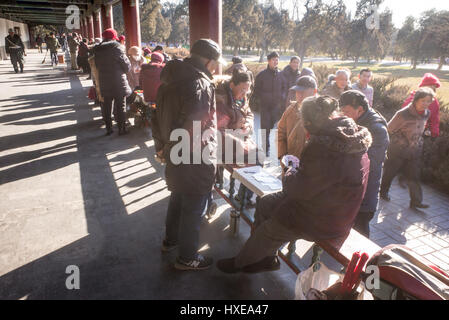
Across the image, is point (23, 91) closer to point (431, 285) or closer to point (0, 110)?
point (0, 110)

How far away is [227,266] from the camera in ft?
9.41

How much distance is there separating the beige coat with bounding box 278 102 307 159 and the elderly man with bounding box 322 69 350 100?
1.83 meters

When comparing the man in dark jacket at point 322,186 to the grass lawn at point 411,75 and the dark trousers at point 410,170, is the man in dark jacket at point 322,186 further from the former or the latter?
the grass lawn at point 411,75

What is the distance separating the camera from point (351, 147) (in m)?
2.01

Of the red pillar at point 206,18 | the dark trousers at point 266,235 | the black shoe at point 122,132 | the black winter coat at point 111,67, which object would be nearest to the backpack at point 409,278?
the dark trousers at point 266,235

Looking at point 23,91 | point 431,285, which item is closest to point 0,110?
point 23,91

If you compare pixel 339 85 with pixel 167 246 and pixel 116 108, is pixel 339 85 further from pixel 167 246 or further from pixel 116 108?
pixel 116 108

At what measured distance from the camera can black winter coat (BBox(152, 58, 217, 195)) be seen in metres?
2.37

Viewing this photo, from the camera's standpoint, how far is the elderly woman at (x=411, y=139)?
13.4ft

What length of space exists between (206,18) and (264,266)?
12.7ft

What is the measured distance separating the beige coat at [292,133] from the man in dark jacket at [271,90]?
8.75 ft

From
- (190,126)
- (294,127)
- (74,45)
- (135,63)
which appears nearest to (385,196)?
(294,127)
